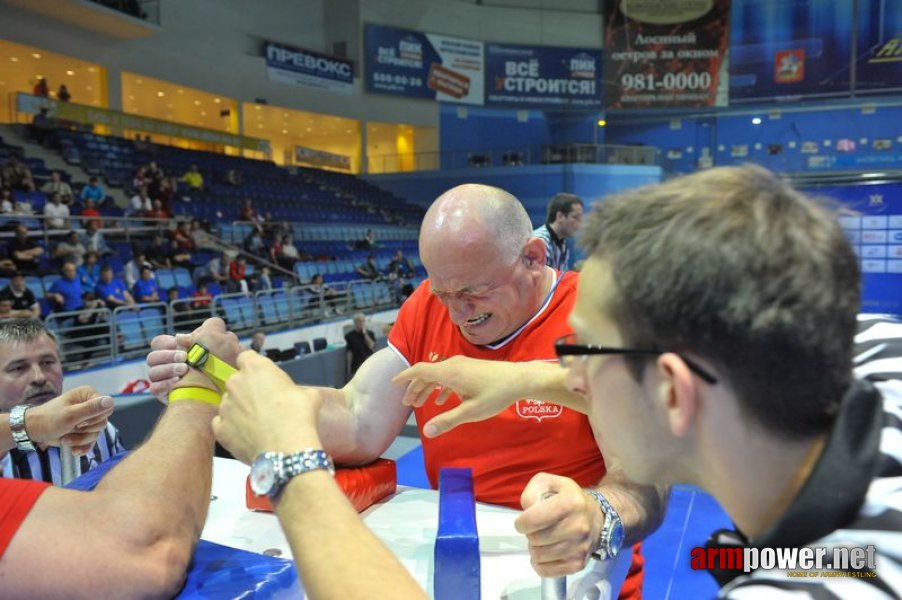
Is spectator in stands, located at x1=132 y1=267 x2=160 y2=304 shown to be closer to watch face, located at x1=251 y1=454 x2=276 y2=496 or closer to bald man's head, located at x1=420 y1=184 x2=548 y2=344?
bald man's head, located at x1=420 y1=184 x2=548 y2=344

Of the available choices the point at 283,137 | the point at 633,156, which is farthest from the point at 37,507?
the point at 283,137

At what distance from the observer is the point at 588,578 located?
1156mm

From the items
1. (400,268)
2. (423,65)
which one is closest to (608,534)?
(400,268)

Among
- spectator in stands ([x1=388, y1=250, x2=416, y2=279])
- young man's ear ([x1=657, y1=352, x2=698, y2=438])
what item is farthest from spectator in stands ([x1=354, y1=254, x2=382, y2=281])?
young man's ear ([x1=657, y1=352, x2=698, y2=438])

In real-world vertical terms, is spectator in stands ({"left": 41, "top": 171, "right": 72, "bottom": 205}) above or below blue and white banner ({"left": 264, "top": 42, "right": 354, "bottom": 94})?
below

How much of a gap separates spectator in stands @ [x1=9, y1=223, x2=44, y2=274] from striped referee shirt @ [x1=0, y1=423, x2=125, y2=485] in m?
5.94

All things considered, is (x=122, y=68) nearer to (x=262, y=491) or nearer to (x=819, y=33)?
(x=262, y=491)

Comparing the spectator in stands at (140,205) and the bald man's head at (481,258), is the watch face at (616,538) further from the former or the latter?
the spectator in stands at (140,205)

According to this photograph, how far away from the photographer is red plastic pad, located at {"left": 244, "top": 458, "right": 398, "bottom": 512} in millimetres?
1493

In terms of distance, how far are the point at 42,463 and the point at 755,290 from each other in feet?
8.18

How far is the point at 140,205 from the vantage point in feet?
34.3

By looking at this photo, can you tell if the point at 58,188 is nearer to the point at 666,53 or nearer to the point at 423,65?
the point at 423,65

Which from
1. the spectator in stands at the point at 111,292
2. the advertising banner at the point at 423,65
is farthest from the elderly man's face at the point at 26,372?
the advertising banner at the point at 423,65

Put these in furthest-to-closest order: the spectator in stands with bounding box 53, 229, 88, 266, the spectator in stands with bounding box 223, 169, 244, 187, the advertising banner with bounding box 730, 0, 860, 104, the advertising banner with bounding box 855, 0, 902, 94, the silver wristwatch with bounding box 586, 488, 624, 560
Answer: the advertising banner with bounding box 730, 0, 860, 104 < the advertising banner with bounding box 855, 0, 902, 94 < the spectator in stands with bounding box 223, 169, 244, 187 < the spectator in stands with bounding box 53, 229, 88, 266 < the silver wristwatch with bounding box 586, 488, 624, 560
